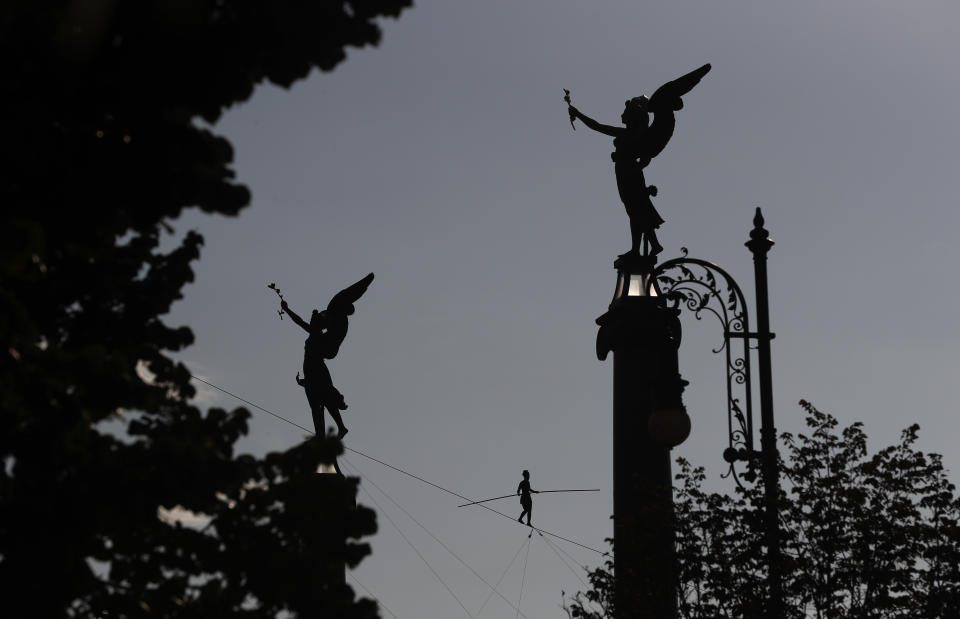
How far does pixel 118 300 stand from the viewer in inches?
382

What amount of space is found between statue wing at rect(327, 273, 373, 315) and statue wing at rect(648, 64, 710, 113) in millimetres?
6671

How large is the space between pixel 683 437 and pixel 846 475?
296cm

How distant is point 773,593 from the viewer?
48.2ft

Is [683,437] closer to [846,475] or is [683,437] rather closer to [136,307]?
[846,475]

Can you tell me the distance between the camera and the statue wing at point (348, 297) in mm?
25859

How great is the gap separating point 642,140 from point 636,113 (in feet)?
1.47

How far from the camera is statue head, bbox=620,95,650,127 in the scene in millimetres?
21875

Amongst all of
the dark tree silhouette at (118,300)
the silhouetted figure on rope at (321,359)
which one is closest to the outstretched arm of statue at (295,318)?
the silhouetted figure on rope at (321,359)

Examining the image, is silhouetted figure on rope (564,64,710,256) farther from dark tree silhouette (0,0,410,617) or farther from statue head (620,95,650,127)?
dark tree silhouette (0,0,410,617)

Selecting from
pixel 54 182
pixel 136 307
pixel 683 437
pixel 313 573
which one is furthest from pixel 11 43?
pixel 683 437

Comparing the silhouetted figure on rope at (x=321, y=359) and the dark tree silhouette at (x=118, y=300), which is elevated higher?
the silhouetted figure on rope at (x=321, y=359)

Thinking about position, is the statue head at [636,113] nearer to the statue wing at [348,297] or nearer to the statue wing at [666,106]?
the statue wing at [666,106]

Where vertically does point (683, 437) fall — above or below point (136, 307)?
above

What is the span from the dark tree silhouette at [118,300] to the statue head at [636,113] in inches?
519
